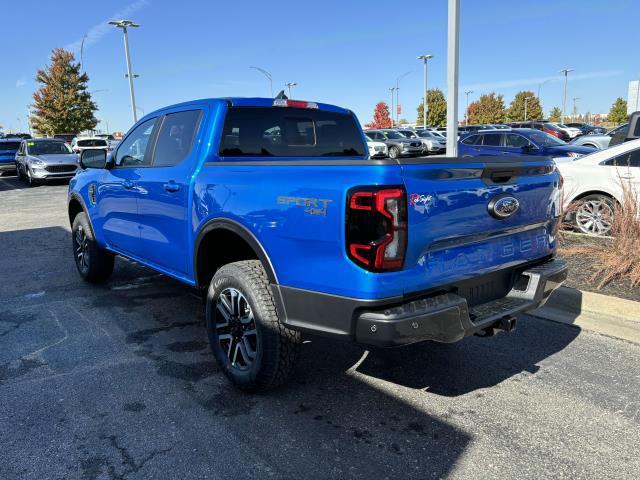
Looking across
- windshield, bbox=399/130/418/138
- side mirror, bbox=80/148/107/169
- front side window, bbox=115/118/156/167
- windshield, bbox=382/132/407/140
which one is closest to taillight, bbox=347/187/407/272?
front side window, bbox=115/118/156/167

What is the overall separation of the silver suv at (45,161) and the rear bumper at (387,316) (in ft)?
59.6

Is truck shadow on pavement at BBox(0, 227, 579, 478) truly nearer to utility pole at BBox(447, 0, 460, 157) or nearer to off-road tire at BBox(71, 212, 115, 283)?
off-road tire at BBox(71, 212, 115, 283)

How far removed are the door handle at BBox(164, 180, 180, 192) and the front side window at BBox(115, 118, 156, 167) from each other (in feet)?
2.08

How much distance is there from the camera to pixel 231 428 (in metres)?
2.99

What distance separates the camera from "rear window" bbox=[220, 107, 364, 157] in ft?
13.0

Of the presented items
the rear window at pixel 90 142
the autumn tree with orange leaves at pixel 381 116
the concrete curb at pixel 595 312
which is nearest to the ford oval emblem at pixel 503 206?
the concrete curb at pixel 595 312

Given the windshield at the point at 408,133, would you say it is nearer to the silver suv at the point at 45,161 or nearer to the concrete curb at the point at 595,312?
the silver suv at the point at 45,161

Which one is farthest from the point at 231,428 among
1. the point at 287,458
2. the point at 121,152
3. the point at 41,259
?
the point at 41,259

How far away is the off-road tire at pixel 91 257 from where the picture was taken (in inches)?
229

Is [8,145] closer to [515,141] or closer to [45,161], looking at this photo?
[45,161]

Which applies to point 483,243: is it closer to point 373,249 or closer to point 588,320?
point 373,249

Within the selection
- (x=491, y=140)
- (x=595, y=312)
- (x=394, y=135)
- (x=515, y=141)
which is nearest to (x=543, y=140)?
(x=515, y=141)

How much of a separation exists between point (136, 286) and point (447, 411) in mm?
4117

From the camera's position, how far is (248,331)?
3.32 m
